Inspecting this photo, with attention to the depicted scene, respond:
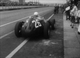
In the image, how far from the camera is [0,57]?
4504 millimetres

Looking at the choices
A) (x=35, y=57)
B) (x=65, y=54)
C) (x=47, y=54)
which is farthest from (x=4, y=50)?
(x=65, y=54)

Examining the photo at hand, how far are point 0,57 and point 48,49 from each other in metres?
1.94

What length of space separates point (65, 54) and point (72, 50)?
541 millimetres

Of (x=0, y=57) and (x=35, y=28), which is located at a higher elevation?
(x=35, y=28)

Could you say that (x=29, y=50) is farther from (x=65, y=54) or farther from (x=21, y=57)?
(x=65, y=54)

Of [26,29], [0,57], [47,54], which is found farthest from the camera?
[26,29]

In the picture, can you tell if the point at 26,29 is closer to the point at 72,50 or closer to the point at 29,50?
the point at 29,50

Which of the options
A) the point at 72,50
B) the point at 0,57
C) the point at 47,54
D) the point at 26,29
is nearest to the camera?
the point at 0,57

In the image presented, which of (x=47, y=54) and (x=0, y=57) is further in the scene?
(x=47, y=54)

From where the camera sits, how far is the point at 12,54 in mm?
4773

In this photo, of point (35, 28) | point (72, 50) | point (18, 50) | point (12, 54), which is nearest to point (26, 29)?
point (35, 28)

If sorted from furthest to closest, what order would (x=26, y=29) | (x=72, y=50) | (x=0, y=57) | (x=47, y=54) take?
(x=26, y=29) < (x=72, y=50) < (x=47, y=54) < (x=0, y=57)

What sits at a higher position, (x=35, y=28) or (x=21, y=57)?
(x=35, y=28)

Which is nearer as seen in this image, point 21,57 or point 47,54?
point 21,57
